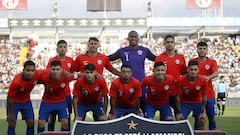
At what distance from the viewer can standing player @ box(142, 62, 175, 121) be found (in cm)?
971

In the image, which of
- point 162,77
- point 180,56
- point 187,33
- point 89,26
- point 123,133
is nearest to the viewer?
point 123,133

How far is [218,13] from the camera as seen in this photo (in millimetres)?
60188

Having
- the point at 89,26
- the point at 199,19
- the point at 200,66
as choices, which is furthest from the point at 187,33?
the point at 200,66

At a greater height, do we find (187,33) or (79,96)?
(187,33)

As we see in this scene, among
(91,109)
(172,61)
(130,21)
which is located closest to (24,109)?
(91,109)

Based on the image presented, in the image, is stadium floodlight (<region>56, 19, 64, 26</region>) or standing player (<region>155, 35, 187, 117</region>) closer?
standing player (<region>155, 35, 187, 117</region>)

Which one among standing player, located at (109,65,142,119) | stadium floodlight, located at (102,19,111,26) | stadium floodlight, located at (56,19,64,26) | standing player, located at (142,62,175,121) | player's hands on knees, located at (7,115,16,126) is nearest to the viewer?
standing player, located at (142,62,175,121)

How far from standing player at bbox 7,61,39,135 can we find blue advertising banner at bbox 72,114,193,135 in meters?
3.54

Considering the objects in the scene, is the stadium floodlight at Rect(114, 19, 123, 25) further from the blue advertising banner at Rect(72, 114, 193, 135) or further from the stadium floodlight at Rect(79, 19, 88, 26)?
the blue advertising banner at Rect(72, 114, 193, 135)

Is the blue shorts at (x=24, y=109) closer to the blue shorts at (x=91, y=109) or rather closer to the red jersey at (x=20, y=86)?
the red jersey at (x=20, y=86)

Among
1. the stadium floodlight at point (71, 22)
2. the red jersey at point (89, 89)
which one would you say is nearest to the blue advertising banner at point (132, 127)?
the red jersey at point (89, 89)

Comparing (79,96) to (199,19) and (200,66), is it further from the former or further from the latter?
(199,19)

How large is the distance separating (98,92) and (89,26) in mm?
36421

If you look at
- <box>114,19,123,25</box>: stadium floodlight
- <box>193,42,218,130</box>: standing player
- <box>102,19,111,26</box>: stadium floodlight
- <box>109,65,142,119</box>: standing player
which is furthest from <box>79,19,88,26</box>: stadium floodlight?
<box>109,65,142,119</box>: standing player
